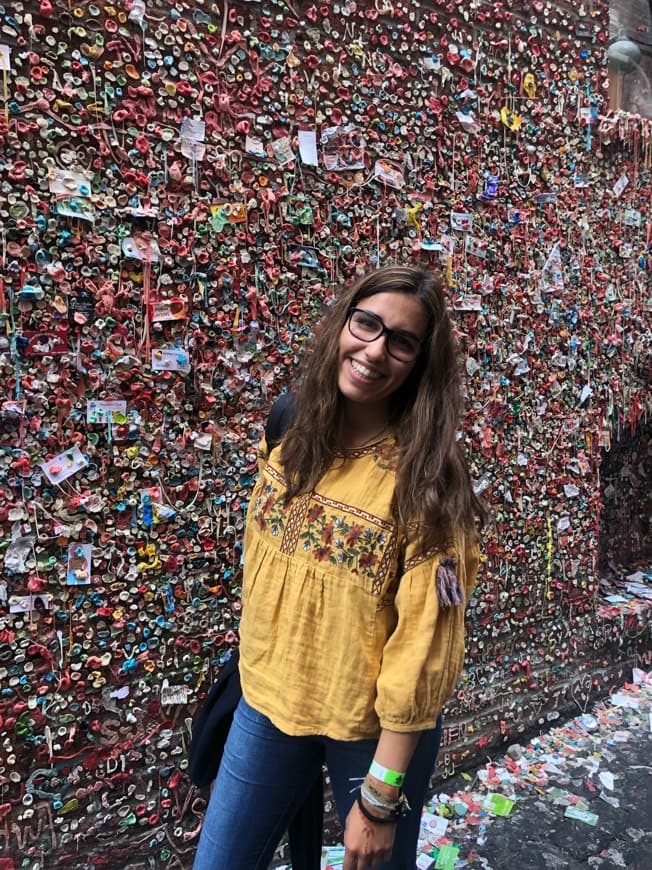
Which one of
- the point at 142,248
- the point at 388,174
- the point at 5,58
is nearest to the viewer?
the point at 5,58

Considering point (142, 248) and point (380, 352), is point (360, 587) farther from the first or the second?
point (142, 248)

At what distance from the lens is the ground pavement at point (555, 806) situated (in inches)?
94.7

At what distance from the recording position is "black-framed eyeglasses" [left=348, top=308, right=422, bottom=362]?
130 cm

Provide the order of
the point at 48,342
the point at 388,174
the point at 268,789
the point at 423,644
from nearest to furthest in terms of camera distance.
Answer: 1. the point at 423,644
2. the point at 268,789
3. the point at 48,342
4. the point at 388,174

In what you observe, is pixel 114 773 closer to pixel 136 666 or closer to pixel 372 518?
pixel 136 666

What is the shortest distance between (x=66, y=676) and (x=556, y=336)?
2.51 metres

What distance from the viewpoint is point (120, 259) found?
1.92 m

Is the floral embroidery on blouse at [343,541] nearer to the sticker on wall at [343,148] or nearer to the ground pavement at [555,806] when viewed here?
the sticker on wall at [343,148]

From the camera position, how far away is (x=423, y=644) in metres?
1.20

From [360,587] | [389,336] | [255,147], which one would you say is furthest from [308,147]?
[360,587]

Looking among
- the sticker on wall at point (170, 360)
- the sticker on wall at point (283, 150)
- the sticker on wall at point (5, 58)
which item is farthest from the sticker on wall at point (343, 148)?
the sticker on wall at point (5, 58)

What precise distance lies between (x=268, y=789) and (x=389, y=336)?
103cm

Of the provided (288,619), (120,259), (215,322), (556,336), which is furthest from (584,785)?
(120,259)

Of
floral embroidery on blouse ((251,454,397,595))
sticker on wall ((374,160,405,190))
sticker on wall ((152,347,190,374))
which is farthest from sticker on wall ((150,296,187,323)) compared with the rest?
sticker on wall ((374,160,405,190))
